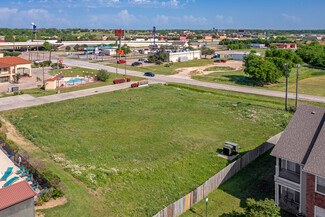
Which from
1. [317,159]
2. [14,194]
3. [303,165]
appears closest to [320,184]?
[303,165]

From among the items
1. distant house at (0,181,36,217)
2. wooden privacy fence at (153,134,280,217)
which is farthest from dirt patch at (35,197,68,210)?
wooden privacy fence at (153,134,280,217)

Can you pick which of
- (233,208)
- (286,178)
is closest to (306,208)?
(286,178)

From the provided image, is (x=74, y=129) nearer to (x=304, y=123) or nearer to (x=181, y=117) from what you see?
(x=181, y=117)

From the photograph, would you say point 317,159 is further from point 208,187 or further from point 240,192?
point 208,187

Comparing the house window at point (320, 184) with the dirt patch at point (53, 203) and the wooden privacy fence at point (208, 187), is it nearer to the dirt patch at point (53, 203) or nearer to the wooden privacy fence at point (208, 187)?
the wooden privacy fence at point (208, 187)

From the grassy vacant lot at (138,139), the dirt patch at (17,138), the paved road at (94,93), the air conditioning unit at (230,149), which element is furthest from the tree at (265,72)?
the dirt patch at (17,138)
